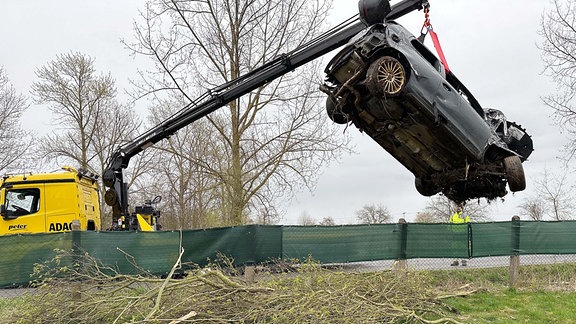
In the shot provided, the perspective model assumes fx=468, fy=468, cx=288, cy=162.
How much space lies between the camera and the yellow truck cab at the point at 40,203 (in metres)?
10.7

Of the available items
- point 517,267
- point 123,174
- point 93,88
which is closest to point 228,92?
point 123,174

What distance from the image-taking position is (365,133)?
22.0 ft

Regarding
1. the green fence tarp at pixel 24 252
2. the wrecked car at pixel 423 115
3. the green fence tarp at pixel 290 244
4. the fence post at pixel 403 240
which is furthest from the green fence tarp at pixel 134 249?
the fence post at pixel 403 240

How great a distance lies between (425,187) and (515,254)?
3.86 m

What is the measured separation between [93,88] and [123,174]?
49.1 ft

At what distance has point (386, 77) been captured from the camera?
217 inches

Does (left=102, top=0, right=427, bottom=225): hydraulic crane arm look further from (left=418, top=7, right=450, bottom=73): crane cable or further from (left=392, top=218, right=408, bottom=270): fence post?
(left=392, top=218, right=408, bottom=270): fence post

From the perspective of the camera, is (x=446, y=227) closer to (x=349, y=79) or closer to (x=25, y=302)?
(x=349, y=79)

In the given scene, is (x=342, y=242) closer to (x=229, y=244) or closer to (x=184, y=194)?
(x=229, y=244)

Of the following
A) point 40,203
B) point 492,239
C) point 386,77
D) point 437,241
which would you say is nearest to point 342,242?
point 437,241

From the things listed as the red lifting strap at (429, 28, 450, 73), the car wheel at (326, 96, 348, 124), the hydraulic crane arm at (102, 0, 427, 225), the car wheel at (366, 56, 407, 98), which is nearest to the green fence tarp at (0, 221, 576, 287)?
the car wheel at (326, 96, 348, 124)

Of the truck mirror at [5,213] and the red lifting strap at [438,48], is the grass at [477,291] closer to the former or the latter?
the red lifting strap at [438,48]

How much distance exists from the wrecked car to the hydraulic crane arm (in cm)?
68

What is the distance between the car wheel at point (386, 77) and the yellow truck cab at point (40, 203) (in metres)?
8.01
